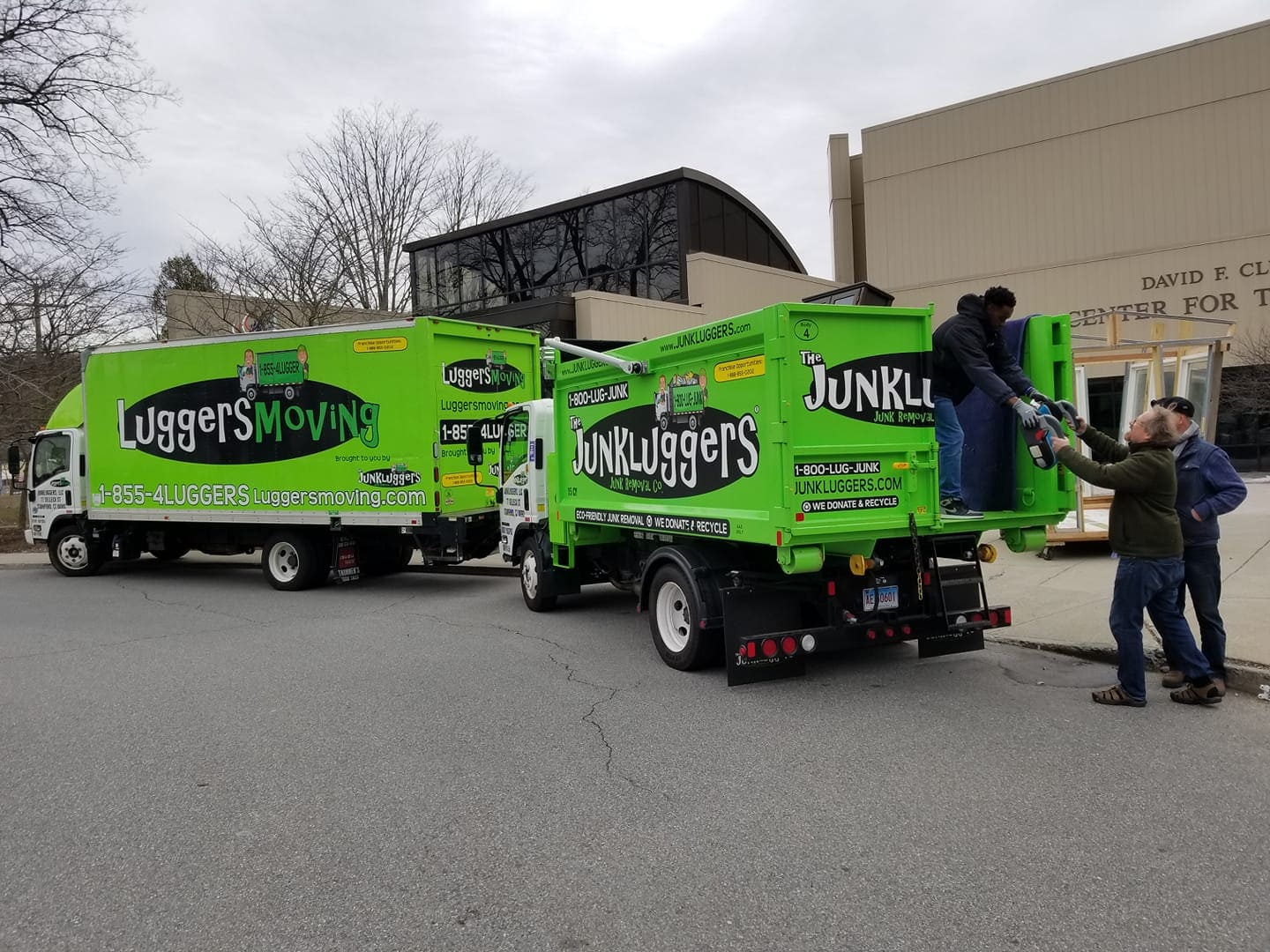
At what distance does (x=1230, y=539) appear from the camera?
36.7 ft

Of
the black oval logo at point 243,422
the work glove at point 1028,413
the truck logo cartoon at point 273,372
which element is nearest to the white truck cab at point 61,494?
the black oval logo at point 243,422

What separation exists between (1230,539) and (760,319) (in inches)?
341

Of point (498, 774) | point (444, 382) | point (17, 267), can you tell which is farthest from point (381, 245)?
point (498, 774)

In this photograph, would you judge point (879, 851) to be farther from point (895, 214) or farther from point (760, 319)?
point (895, 214)

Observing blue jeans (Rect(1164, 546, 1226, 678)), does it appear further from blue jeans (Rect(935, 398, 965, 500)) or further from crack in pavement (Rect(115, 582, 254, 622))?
crack in pavement (Rect(115, 582, 254, 622))

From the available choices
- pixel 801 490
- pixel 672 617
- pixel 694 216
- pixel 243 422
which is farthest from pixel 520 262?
pixel 801 490

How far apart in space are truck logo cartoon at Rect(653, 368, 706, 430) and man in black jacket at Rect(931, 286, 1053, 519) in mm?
1700

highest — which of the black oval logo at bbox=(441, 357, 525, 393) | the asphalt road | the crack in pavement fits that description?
the black oval logo at bbox=(441, 357, 525, 393)

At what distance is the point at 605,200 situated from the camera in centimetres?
2781

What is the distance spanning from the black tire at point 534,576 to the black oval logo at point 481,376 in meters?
2.63

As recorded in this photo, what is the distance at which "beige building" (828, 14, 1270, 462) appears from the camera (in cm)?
2677

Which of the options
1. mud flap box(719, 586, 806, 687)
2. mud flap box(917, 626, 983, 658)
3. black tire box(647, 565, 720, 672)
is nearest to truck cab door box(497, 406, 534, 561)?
black tire box(647, 565, 720, 672)

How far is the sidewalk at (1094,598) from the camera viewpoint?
662 centimetres

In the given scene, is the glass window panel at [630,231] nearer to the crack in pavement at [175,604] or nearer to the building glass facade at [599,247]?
the building glass facade at [599,247]
